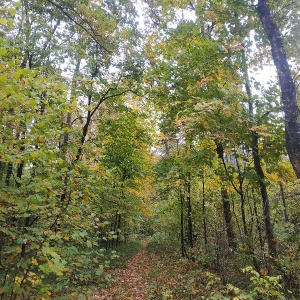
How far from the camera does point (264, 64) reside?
9742mm

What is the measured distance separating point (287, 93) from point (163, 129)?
5275 millimetres

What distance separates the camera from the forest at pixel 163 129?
351cm

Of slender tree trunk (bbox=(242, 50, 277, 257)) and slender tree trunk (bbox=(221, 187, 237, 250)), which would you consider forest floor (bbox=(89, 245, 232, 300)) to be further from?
slender tree trunk (bbox=(242, 50, 277, 257))

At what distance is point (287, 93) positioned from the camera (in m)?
5.71

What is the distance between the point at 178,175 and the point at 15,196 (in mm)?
9779

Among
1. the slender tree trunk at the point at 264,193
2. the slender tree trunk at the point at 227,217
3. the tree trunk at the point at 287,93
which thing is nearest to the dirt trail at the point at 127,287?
the slender tree trunk at the point at 227,217

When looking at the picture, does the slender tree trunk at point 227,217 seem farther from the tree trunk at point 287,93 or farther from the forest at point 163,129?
the tree trunk at point 287,93

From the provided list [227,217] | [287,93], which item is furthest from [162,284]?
[287,93]

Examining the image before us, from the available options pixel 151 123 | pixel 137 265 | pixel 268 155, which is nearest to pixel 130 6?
pixel 268 155

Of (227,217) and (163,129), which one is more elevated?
(163,129)

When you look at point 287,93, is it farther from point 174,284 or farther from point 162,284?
point 162,284

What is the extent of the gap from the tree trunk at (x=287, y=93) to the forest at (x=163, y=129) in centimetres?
2

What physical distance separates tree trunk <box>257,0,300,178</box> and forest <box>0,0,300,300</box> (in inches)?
1.0

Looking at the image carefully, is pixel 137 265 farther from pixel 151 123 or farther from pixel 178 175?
pixel 151 123
